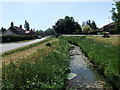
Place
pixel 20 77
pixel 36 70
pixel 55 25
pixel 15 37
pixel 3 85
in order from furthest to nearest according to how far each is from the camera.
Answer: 1. pixel 55 25
2. pixel 15 37
3. pixel 36 70
4. pixel 20 77
5. pixel 3 85

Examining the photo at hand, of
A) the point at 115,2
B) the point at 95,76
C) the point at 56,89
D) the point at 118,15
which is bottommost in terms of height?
the point at 95,76

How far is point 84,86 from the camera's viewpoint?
10602mm

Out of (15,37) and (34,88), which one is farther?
(15,37)

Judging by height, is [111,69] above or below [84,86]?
above

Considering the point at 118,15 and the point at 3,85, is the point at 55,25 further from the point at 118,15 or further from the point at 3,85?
the point at 3,85

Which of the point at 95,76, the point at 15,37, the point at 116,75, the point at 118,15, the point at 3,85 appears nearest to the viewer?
the point at 3,85

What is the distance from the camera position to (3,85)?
7.13m

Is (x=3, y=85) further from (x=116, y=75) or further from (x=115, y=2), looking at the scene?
(x=115, y=2)

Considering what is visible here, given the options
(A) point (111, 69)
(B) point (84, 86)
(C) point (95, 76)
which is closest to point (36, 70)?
(B) point (84, 86)

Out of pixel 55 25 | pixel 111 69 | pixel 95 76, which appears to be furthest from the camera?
pixel 55 25

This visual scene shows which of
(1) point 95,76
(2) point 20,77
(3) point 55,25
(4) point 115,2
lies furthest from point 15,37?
(3) point 55,25

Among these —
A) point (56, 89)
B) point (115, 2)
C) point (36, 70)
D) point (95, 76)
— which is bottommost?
point (95, 76)

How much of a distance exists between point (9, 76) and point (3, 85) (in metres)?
0.65

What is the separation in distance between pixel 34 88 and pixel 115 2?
29.8 meters
